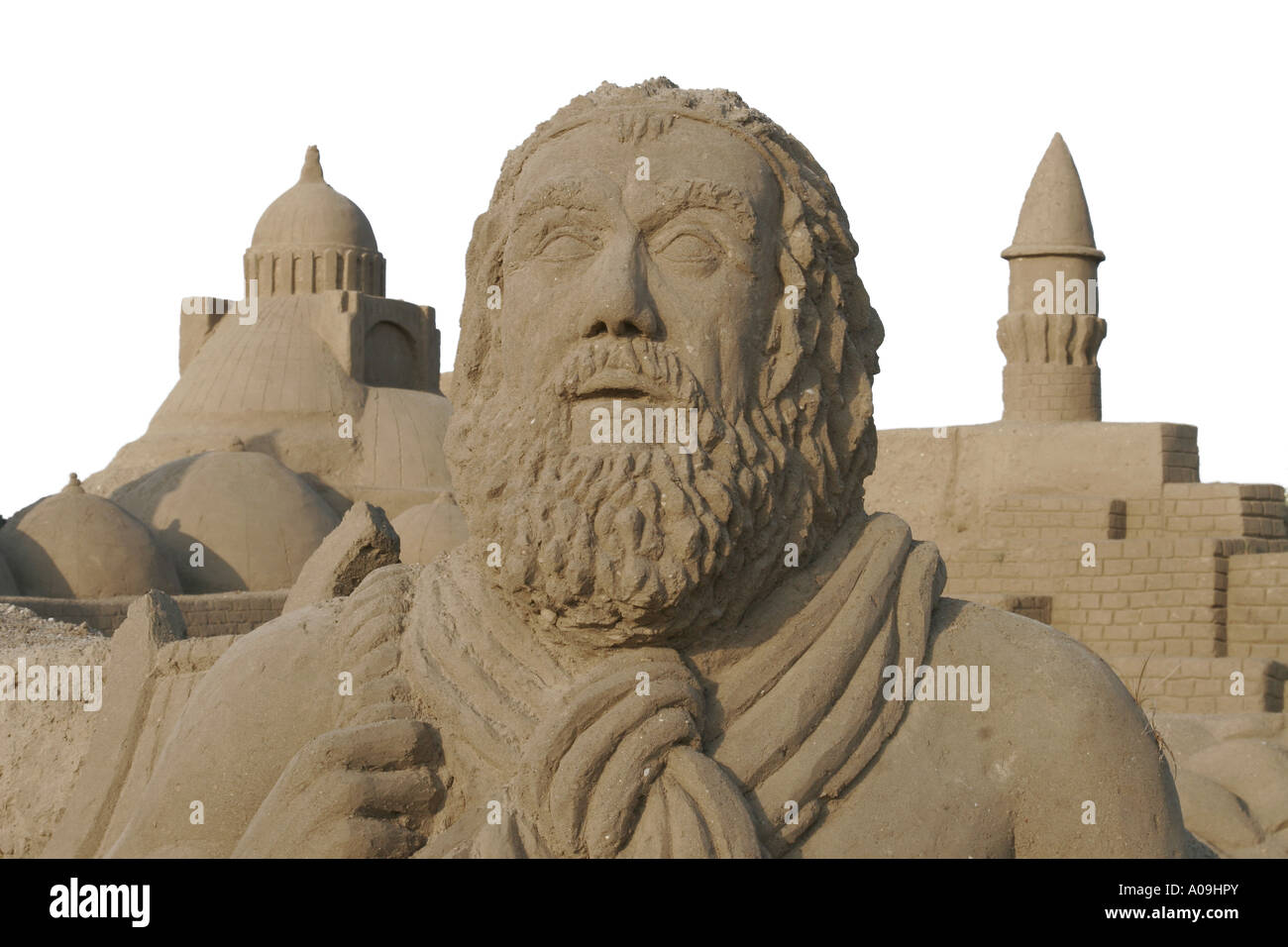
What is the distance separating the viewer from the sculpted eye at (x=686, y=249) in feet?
10.7

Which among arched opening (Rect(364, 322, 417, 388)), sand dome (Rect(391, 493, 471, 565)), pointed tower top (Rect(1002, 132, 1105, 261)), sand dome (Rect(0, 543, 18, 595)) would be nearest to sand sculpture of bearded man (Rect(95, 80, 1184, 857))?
pointed tower top (Rect(1002, 132, 1105, 261))

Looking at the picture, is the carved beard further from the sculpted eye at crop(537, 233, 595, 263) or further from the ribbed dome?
the ribbed dome

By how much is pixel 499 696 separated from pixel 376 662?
28cm

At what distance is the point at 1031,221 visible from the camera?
17.0 meters

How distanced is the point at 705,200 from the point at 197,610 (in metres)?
14.7

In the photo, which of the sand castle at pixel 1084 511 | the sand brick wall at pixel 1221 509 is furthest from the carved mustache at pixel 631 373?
the sand brick wall at pixel 1221 509

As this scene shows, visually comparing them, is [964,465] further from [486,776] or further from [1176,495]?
[486,776]

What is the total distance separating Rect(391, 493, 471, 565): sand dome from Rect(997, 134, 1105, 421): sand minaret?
6480 mm

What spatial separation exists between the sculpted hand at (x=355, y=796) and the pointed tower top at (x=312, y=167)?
29654mm

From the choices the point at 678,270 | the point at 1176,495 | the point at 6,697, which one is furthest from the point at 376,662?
the point at 1176,495

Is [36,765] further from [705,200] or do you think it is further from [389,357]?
[389,357]

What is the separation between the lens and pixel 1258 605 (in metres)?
14.3

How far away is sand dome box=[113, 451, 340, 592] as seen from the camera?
2073 cm

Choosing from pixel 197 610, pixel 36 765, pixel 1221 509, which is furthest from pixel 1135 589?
pixel 36 765
